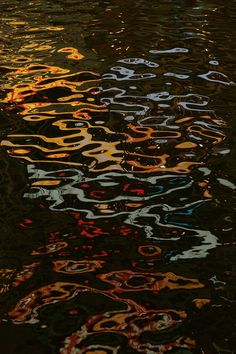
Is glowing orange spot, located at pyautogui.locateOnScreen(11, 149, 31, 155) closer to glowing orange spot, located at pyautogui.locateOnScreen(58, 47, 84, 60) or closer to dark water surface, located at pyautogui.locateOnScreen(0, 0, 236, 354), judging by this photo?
dark water surface, located at pyautogui.locateOnScreen(0, 0, 236, 354)

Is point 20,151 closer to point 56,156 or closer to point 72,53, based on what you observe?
point 56,156

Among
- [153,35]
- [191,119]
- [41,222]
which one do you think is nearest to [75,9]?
[153,35]

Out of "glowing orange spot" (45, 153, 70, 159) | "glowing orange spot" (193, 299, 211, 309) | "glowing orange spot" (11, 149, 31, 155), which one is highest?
"glowing orange spot" (193, 299, 211, 309)

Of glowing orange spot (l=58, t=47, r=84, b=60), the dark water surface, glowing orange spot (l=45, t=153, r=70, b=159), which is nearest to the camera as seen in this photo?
the dark water surface

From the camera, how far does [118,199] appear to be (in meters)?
5.34

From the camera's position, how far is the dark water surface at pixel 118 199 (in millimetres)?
3773

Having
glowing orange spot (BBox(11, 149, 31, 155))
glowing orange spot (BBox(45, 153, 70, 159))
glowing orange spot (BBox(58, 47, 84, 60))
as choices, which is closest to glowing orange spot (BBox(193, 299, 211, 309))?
glowing orange spot (BBox(45, 153, 70, 159))

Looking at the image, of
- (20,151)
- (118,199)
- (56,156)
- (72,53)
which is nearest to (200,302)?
(118,199)

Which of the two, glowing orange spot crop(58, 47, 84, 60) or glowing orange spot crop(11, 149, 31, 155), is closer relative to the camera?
glowing orange spot crop(11, 149, 31, 155)

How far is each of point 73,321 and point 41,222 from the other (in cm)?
135

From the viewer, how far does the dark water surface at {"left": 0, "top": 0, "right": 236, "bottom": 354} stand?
12.4 ft

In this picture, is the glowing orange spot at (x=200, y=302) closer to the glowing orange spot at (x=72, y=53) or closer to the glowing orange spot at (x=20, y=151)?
the glowing orange spot at (x=20, y=151)

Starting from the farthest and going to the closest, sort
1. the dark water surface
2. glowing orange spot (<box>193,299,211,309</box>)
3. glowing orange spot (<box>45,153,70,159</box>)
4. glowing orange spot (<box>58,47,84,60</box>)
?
glowing orange spot (<box>58,47,84,60</box>) < glowing orange spot (<box>45,153,70,159</box>) < glowing orange spot (<box>193,299,211,309</box>) < the dark water surface

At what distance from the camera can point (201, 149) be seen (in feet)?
20.8
